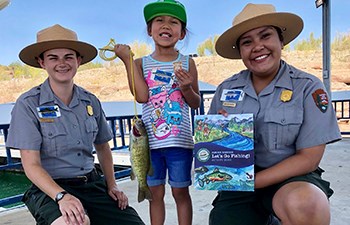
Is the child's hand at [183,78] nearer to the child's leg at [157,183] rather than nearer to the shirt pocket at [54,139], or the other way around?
the child's leg at [157,183]

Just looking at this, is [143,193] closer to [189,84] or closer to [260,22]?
[189,84]

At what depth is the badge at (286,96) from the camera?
1.71 meters

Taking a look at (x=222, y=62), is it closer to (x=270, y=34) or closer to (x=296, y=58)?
(x=296, y=58)

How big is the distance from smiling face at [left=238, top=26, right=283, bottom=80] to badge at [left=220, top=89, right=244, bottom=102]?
159 mm

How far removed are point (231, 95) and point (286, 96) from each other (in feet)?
1.01

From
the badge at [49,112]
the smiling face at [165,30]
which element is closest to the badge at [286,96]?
the smiling face at [165,30]

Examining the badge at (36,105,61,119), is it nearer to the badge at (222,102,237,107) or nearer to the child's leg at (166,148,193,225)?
the child's leg at (166,148,193,225)

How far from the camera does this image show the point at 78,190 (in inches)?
71.8

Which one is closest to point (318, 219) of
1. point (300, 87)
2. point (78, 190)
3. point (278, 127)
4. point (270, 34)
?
point (278, 127)

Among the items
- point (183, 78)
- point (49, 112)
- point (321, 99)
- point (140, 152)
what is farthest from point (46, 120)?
point (321, 99)

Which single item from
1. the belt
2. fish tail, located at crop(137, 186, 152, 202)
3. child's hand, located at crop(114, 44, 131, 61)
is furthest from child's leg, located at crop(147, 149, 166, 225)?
child's hand, located at crop(114, 44, 131, 61)

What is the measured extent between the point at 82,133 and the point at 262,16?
1.16m

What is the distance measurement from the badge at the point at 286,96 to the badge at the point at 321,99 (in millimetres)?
114

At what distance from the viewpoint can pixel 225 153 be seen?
1647 mm
